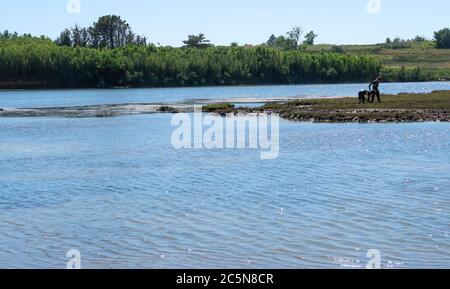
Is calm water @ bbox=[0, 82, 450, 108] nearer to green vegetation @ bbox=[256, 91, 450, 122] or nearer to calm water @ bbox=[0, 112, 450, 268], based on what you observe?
A: green vegetation @ bbox=[256, 91, 450, 122]

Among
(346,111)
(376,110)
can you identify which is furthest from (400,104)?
(346,111)

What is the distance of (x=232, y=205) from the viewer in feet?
82.7

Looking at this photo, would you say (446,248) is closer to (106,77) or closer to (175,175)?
(175,175)

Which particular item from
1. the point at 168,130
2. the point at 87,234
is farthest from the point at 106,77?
the point at 87,234

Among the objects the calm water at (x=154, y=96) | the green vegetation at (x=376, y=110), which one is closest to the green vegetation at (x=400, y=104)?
the green vegetation at (x=376, y=110)

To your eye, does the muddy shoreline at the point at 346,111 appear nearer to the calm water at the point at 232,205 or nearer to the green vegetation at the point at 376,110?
the green vegetation at the point at 376,110

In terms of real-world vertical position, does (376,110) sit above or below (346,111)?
above

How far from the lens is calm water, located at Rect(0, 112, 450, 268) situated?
1883 centimetres

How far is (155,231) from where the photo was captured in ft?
71.1

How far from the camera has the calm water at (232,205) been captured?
18.8 m

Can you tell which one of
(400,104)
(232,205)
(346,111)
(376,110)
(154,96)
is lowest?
(154,96)

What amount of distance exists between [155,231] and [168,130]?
38142 mm

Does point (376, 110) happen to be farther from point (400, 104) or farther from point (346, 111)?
point (400, 104)

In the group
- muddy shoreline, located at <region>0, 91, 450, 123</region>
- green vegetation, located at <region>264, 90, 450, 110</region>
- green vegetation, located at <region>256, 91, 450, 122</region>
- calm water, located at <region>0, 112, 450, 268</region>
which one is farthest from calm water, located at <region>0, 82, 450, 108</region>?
calm water, located at <region>0, 112, 450, 268</region>
